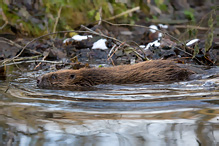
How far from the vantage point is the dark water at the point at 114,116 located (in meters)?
2.25

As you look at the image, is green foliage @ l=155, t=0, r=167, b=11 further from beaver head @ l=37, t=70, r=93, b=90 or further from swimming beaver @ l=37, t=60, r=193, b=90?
beaver head @ l=37, t=70, r=93, b=90

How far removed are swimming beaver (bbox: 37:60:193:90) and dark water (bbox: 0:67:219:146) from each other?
11.2 inches

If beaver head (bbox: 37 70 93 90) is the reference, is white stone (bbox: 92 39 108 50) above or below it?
above

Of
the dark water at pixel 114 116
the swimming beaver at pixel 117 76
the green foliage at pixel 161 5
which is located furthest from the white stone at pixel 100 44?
the green foliage at pixel 161 5

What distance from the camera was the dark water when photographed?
7.39 feet

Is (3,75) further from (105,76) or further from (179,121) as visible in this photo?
(179,121)

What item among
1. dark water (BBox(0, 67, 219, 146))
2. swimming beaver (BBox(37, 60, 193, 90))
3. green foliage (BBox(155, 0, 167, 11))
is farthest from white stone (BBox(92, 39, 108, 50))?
green foliage (BBox(155, 0, 167, 11))

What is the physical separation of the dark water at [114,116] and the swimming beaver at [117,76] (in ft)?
0.93

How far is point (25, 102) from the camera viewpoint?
3.43m

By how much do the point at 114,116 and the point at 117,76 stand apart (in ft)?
5.54

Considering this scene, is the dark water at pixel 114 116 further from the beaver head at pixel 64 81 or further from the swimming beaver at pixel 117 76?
the beaver head at pixel 64 81

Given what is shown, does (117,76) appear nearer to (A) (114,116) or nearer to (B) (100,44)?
(A) (114,116)

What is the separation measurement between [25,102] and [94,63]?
323 cm

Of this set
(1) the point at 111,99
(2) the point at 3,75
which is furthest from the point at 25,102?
(2) the point at 3,75
